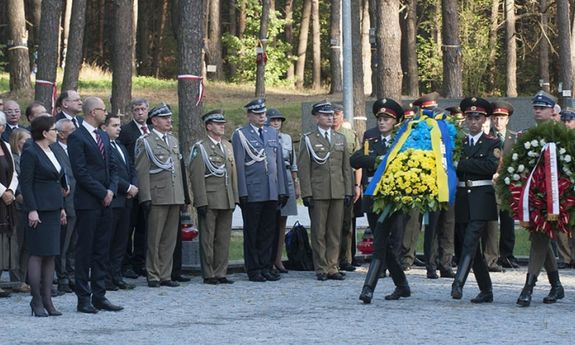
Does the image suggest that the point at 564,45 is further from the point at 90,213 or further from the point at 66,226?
the point at 90,213

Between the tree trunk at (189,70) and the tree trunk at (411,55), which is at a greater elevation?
the tree trunk at (411,55)

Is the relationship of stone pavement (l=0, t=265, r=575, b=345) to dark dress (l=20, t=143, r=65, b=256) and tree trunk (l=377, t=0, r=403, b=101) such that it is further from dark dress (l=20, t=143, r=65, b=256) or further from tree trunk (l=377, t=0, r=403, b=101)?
tree trunk (l=377, t=0, r=403, b=101)

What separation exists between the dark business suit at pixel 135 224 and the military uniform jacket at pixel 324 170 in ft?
6.65

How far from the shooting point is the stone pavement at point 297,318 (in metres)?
12.3

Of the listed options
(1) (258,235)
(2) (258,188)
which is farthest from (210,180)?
(1) (258,235)

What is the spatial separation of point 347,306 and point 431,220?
11.5 feet

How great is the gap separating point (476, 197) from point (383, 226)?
1.03 meters

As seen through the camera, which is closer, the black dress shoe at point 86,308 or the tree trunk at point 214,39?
the black dress shoe at point 86,308

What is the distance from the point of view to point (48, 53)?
81.0 feet

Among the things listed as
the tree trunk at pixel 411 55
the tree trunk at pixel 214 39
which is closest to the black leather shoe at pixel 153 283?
the tree trunk at pixel 411 55

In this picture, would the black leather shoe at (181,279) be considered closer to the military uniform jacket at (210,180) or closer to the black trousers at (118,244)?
the military uniform jacket at (210,180)

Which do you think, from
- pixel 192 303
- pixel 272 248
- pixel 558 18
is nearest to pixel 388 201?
pixel 192 303

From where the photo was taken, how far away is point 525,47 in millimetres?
62875

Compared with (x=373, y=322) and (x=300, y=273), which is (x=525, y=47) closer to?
(x=300, y=273)
